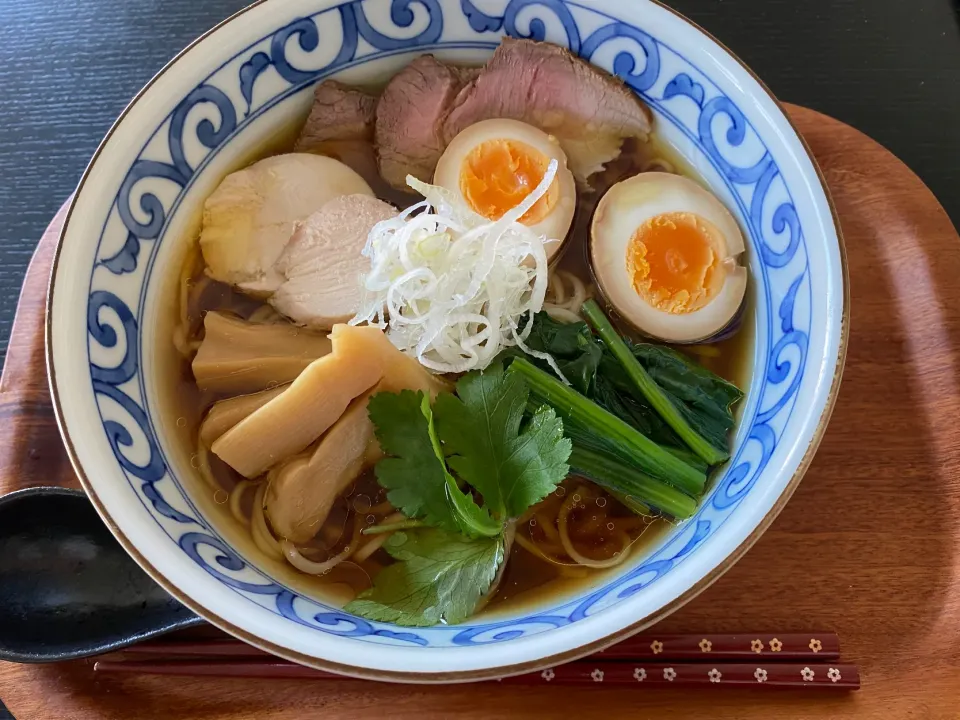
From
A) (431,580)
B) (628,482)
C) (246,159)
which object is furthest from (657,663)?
(246,159)

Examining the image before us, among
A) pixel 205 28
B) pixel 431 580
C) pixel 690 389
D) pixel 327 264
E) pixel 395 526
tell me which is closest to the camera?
pixel 431 580

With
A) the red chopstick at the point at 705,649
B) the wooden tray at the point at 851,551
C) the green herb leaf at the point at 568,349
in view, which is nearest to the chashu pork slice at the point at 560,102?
the green herb leaf at the point at 568,349

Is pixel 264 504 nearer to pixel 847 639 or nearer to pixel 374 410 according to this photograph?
pixel 374 410

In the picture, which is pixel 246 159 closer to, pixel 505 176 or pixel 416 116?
pixel 416 116

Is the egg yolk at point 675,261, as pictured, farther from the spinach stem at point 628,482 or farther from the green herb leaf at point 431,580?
the green herb leaf at point 431,580

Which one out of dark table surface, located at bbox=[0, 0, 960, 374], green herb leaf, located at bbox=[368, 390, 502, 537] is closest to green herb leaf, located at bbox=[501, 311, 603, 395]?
green herb leaf, located at bbox=[368, 390, 502, 537]

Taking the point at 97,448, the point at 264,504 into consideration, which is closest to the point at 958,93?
the point at 264,504
